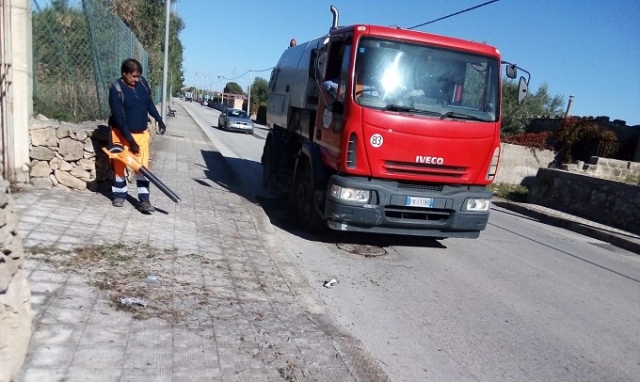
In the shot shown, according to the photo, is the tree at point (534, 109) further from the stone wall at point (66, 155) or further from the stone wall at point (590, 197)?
the stone wall at point (66, 155)

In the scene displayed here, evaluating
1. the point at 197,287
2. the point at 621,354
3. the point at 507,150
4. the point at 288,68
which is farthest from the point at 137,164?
the point at 507,150

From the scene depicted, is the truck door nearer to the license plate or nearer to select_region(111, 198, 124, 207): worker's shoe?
the license plate

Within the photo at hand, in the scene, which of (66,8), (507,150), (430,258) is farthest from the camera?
(507,150)

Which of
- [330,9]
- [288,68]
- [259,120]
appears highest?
[330,9]

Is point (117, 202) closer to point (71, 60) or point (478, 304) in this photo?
point (71, 60)

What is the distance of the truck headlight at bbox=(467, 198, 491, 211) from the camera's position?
676cm

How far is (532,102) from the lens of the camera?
115ft

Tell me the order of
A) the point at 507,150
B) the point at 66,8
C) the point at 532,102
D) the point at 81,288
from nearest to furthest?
the point at 81,288
the point at 66,8
the point at 507,150
the point at 532,102

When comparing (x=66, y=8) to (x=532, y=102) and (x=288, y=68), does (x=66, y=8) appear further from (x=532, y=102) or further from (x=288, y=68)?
(x=532, y=102)

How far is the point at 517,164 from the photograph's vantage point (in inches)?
695

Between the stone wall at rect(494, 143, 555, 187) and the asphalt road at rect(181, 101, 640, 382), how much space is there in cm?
894

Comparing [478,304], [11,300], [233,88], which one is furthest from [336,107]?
[233,88]

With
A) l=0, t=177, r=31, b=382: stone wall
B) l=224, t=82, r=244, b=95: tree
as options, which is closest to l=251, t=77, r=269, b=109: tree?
l=224, t=82, r=244, b=95: tree

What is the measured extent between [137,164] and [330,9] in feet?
12.9
